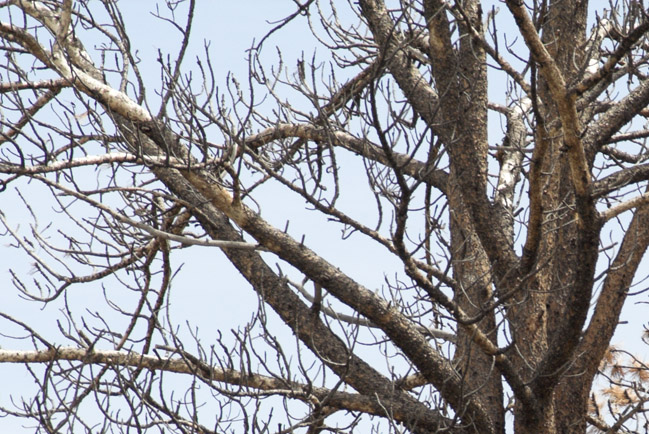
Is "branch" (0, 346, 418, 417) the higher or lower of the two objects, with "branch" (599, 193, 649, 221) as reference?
lower

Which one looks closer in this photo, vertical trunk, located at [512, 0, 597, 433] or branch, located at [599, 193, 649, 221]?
branch, located at [599, 193, 649, 221]

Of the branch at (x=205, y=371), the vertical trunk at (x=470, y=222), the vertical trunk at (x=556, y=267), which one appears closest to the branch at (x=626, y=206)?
the vertical trunk at (x=556, y=267)

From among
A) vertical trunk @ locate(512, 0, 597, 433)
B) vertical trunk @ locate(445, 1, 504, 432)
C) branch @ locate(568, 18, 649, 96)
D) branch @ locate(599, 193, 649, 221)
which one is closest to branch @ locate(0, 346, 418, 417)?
vertical trunk @ locate(445, 1, 504, 432)

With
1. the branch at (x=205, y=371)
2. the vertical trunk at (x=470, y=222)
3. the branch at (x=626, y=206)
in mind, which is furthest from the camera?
the vertical trunk at (x=470, y=222)

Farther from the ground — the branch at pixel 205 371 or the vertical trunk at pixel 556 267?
the vertical trunk at pixel 556 267

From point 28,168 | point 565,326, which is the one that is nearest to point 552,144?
point 565,326

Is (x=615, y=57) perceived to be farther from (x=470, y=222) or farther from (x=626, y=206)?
(x=470, y=222)

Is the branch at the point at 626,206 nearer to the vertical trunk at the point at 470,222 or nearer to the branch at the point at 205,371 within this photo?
the vertical trunk at the point at 470,222

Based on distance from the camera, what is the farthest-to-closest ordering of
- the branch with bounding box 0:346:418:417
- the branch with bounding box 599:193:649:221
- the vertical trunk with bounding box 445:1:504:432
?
1. the vertical trunk with bounding box 445:1:504:432
2. the branch with bounding box 0:346:418:417
3. the branch with bounding box 599:193:649:221

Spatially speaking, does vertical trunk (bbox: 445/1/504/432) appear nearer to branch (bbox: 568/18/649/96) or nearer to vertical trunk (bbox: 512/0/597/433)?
vertical trunk (bbox: 512/0/597/433)

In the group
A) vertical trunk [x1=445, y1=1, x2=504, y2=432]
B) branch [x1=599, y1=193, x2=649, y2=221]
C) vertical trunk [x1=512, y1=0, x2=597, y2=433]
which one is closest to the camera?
branch [x1=599, y1=193, x2=649, y2=221]

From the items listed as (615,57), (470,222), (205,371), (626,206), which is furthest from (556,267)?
(205,371)

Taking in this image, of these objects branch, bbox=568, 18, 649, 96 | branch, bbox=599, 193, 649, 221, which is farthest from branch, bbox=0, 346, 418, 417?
branch, bbox=568, 18, 649, 96

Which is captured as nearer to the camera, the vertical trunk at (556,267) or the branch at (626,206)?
the branch at (626,206)
